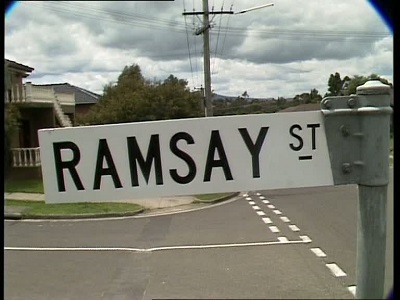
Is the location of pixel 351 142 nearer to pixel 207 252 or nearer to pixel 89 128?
pixel 89 128

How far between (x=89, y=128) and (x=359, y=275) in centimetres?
75

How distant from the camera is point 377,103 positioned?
929 millimetres

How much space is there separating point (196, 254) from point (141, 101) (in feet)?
13.1

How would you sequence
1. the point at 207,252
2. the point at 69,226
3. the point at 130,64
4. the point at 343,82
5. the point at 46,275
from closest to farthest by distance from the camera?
the point at 130,64, the point at 343,82, the point at 46,275, the point at 207,252, the point at 69,226

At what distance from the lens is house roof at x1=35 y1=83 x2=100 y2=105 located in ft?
3.83

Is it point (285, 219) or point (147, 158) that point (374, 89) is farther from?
point (285, 219)

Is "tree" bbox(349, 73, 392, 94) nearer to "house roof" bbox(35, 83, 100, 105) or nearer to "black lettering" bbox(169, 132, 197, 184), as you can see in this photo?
"black lettering" bbox(169, 132, 197, 184)

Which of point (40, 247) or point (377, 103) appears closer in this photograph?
point (377, 103)

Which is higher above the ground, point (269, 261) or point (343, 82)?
point (343, 82)

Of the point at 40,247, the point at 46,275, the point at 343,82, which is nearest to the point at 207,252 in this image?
the point at 46,275

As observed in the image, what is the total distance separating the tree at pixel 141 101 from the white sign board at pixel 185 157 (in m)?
0.15

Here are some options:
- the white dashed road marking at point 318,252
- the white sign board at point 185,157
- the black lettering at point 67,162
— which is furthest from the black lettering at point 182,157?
the white dashed road marking at point 318,252

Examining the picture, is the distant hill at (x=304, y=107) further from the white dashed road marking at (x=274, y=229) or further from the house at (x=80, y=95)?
the white dashed road marking at (x=274, y=229)

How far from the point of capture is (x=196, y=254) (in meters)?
4.88
